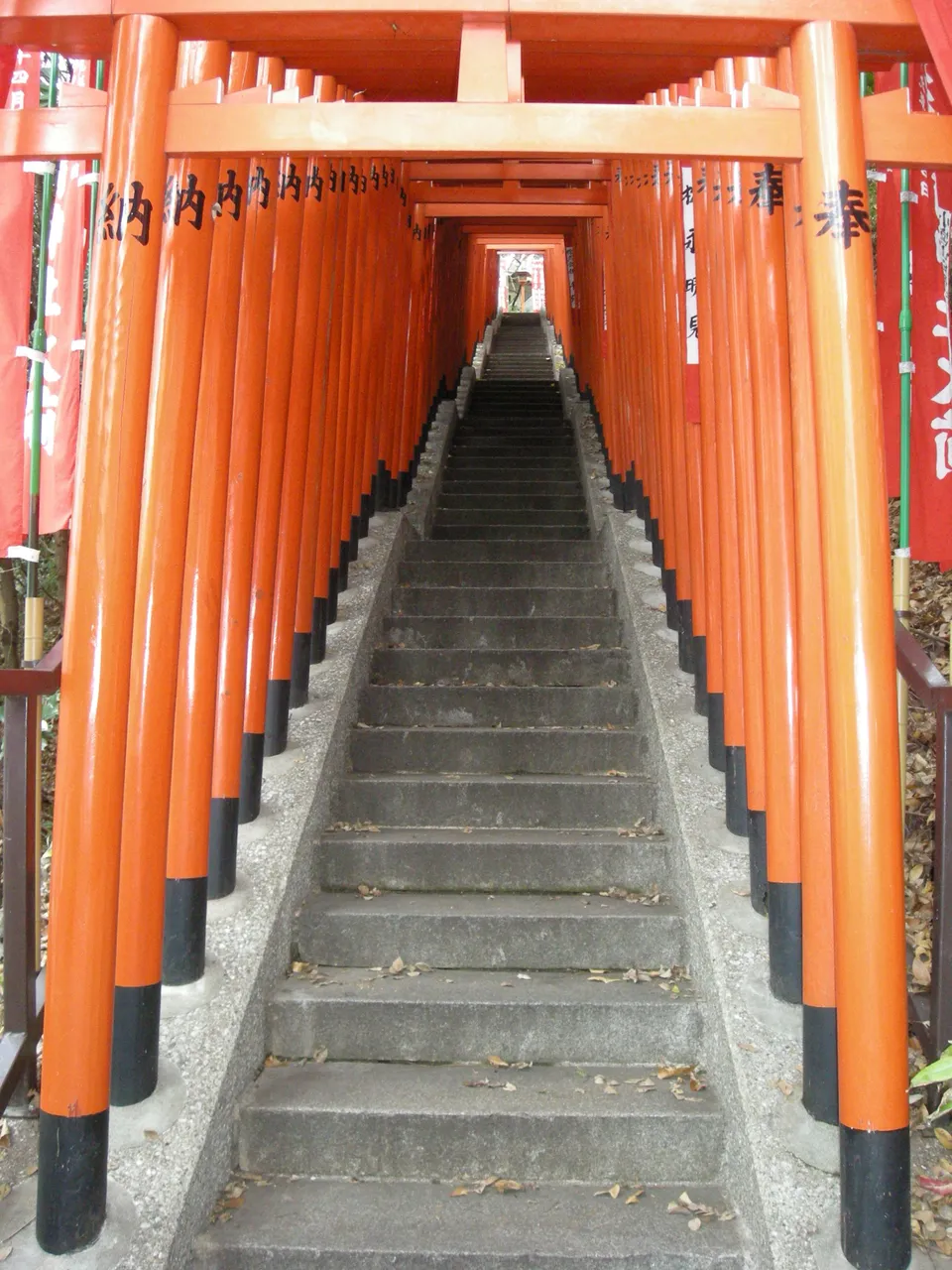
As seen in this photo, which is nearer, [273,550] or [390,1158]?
[390,1158]

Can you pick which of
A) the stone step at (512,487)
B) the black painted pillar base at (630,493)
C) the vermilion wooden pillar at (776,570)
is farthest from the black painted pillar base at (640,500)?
the vermilion wooden pillar at (776,570)

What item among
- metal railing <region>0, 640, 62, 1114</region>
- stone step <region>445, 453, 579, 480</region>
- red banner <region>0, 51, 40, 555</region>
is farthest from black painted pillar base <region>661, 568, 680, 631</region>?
stone step <region>445, 453, 579, 480</region>

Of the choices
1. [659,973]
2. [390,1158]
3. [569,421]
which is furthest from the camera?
[569,421]

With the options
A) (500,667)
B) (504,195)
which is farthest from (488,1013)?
(504,195)

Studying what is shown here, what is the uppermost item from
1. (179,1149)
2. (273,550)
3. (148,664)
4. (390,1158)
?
(273,550)

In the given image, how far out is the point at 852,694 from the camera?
2275 millimetres

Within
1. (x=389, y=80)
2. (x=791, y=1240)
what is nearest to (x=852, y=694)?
(x=791, y=1240)

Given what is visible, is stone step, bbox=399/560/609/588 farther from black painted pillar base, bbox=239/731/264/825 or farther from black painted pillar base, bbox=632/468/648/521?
black painted pillar base, bbox=239/731/264/825

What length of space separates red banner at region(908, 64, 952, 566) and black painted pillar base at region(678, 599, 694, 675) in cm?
122

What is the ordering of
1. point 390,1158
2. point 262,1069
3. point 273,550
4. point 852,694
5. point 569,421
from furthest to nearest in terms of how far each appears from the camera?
point 569,421, point 273,550, point 262,1069, point 390,1158, point 852,694

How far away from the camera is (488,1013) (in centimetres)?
321

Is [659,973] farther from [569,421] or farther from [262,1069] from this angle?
[569,421]

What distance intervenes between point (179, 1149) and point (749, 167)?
337 cm

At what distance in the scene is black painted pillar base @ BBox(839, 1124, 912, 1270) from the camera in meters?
2.25
